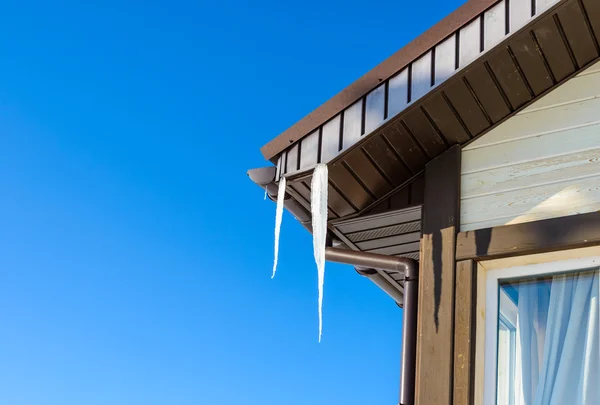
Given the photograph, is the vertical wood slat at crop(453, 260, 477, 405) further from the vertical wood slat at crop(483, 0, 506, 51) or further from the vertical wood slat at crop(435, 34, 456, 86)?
the vertical wood slat at crop(483, 0, 506, 51)

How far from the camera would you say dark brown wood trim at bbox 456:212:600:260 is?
3840mm

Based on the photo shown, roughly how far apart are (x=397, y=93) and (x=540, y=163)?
28.0 inches

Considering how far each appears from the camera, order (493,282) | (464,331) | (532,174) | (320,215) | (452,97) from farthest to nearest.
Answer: (320,215)
(452,97)
(532,174)
(493,282)
(464,331)

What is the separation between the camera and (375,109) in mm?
4207

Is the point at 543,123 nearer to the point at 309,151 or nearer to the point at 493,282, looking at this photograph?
the point at 493,282

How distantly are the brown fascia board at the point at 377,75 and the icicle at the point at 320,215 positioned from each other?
23cm

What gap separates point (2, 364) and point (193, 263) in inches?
411

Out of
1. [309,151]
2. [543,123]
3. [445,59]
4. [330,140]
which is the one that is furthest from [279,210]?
[543,123]

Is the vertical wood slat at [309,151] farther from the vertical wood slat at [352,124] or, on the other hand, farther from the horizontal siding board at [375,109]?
the horizontal siding board at [375,109]

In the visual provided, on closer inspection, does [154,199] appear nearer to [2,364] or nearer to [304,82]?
[304,82]

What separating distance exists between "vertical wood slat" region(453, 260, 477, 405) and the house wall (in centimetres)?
25

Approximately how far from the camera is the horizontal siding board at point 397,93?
4148mm

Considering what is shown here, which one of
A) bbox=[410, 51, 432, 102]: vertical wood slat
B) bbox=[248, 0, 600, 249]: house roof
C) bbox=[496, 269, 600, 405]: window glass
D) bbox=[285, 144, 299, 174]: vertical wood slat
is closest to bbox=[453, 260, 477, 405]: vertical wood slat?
bbox=[496, 269, 600, 405]: window glass

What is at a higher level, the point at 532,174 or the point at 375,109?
the point at 375,109
